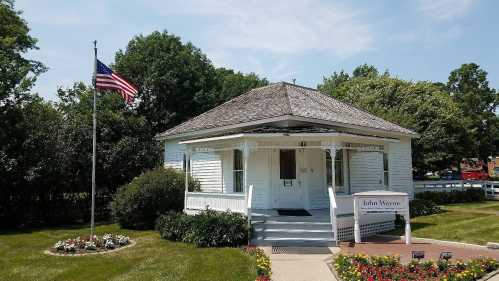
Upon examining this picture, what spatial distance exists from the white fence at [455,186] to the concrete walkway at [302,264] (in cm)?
1665

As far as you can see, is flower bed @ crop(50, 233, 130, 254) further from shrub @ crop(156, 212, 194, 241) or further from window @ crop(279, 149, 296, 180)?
window @ crop(279, 149, 296, 180)

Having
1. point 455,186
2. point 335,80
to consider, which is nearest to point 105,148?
point 455,186

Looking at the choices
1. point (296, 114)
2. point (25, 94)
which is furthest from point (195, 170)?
point (25, 94)

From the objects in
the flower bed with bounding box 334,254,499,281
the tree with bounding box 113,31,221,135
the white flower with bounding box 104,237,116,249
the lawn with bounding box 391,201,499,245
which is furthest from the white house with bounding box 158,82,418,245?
the tree with bounding box 113,31,221,135

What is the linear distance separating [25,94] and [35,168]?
4158mm

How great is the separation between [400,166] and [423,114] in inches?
460

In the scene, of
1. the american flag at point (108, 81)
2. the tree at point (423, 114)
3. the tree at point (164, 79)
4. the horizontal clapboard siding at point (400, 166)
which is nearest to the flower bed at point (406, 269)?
the american flag at point (108, 81)

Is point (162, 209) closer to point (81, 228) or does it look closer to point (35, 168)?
point (81, 228)

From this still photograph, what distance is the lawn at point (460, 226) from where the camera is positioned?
14.1 metres

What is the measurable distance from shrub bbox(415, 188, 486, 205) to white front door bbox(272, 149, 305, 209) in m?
10.6

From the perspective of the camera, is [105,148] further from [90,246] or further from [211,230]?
[211,230]

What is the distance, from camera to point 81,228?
19.0 m

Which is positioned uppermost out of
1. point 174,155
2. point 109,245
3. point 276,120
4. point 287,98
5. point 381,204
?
point 287,98

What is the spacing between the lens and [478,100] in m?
52.3
